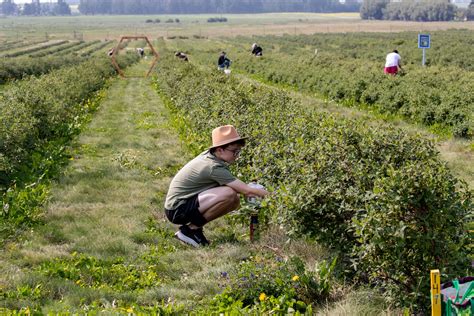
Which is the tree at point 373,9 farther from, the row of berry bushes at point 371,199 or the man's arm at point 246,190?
the man's arm at point 246,190

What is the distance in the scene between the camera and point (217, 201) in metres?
5.93

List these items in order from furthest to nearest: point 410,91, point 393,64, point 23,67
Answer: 1. point 23,67
2. point 393,64
3. point 410,91

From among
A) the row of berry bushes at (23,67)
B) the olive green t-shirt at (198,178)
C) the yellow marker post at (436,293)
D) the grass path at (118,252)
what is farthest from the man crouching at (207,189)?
the row of berry bushes at (23,67)

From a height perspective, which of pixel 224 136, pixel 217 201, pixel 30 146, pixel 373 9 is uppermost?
pixel 373 9

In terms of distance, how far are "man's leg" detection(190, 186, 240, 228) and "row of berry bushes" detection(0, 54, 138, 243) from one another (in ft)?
6.98

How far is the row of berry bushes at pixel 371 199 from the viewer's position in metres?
3.94

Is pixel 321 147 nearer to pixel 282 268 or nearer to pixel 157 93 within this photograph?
pixel 282 268

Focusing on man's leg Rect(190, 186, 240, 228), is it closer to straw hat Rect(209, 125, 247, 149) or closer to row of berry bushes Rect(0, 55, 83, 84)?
straw hat Rect(209, 125, 247, 149)

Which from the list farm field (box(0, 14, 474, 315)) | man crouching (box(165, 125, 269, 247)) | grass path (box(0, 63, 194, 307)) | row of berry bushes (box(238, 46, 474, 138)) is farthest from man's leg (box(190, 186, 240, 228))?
Result: row of berry bushes (box(238, 46, 474, 138))

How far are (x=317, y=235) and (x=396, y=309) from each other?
0.95 meters

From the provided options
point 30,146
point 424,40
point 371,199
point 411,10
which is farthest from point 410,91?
point 411,10

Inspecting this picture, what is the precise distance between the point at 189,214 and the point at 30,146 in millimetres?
4976

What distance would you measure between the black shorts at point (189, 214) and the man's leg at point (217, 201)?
5cm

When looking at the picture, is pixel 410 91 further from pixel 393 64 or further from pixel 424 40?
pixel 424 40
